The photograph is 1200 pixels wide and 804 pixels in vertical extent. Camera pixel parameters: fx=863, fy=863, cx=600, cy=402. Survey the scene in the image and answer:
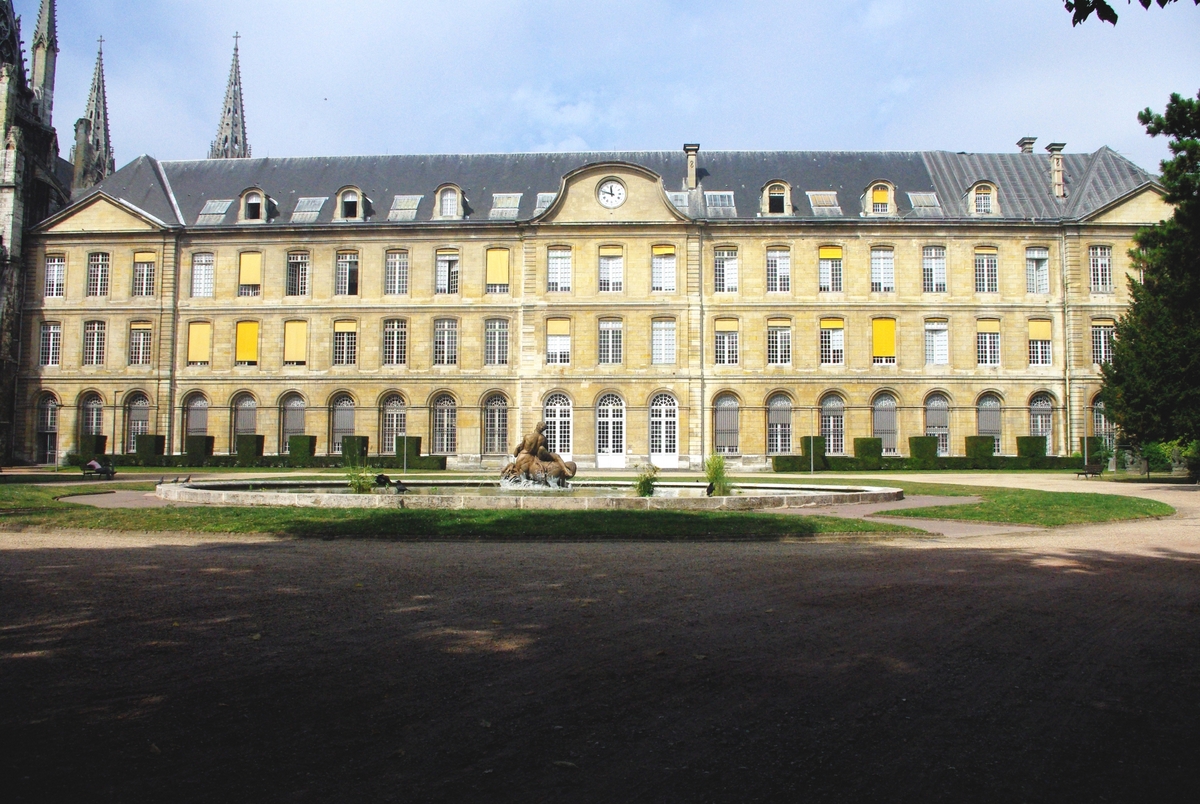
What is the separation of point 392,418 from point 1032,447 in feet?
87.1

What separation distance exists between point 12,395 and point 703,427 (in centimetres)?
2993

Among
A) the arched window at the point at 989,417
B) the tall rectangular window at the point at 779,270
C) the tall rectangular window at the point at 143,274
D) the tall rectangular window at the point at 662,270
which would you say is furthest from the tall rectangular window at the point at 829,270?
the tall rectangular window at the point at 143,274

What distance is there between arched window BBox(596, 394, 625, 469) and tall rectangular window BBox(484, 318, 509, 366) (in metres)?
4.66

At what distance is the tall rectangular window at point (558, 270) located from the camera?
120ft

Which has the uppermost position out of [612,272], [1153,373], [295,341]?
[612,272]

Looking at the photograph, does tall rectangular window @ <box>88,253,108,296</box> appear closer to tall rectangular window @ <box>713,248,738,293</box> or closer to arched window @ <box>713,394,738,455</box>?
tall rectangular window @ <box>713,248,738,293</box>

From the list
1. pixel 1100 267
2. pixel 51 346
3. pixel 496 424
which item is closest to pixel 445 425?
pixel 496 424

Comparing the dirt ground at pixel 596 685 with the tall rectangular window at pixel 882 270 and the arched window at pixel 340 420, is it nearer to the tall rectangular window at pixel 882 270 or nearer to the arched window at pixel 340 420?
the arched window at pixel 340 420

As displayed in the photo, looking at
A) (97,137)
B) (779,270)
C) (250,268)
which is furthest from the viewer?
(97,137)

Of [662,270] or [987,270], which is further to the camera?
[987,270]

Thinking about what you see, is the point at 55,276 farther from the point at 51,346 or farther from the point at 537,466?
the point at 537,466

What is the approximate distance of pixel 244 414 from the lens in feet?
123

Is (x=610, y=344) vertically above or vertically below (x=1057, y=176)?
below

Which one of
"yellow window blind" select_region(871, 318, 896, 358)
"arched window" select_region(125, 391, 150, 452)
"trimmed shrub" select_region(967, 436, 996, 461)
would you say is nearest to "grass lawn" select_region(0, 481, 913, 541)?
"trimmed shrub" select_region(967, 436, 996, 461)
